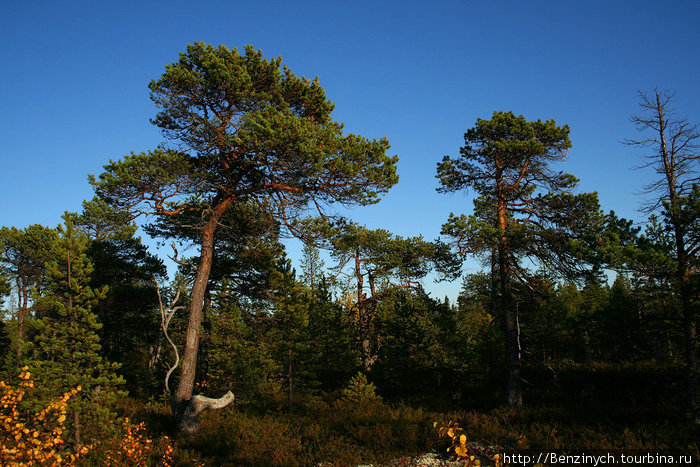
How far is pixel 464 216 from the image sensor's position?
44.1 feet

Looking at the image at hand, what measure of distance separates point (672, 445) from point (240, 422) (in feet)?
39.8

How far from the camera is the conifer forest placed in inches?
377

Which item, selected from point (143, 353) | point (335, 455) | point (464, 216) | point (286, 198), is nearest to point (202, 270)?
point (286, 198)

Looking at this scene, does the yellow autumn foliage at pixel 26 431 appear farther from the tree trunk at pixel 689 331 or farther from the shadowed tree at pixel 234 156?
the tree trunk at pixel 689 331

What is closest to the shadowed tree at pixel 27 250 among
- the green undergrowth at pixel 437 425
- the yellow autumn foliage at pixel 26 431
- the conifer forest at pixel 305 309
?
the conifer forest at pixel 305 309

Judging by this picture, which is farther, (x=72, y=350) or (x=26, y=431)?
(x=72, y=350)

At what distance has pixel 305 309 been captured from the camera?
16906 mm

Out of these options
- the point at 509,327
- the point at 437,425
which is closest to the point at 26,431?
the point at 437,425

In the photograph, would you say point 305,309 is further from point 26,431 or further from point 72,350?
point 26,431

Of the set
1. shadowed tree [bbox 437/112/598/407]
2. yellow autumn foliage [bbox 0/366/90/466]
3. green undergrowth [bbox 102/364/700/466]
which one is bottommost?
green undergrowth [bbox 102/364/700/466]

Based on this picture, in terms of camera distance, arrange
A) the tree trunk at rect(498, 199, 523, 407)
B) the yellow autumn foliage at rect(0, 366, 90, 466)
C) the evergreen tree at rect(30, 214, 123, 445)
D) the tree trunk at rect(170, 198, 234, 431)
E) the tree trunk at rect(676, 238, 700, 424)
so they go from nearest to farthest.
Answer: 1. the yellow autumn foliage at rect(0, 366, 90, 466)
2. the evergreen tree at rect(30, 214, 123, 445)
3. the tree trunk at rect(676, 238, 700, 424)
4. the tree trunk at rect(170, 198, 234, 431)
5. the tree trunk at rect(498, 199, 523, 407)

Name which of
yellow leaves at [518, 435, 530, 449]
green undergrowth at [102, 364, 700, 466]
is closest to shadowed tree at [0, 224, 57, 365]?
green undergrowth at [102, 364, 700, 466]

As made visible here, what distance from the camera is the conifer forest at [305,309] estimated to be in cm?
957

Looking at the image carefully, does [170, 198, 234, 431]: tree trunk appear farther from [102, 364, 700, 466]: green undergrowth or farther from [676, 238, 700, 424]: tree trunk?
[676, 238, 700, 424]: tree trunk
